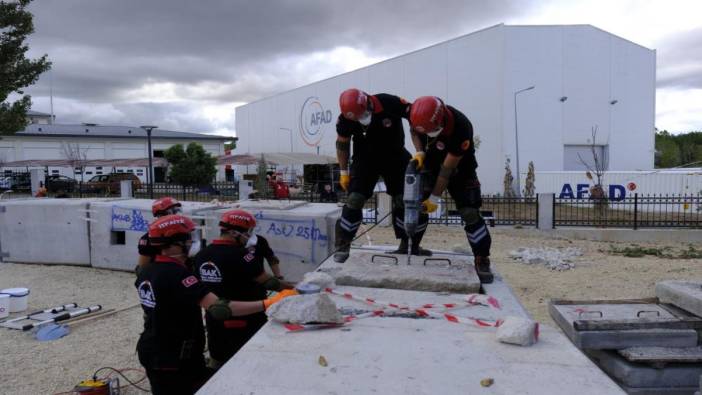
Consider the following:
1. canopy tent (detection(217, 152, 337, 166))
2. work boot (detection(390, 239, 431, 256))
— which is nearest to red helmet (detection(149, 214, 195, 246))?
work boot (detection(390, 239, 431, 256))

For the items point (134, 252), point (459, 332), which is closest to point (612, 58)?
point (134, 252)

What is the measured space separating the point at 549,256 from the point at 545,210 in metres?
3.38

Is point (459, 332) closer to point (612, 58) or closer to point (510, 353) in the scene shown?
point (510, 353)

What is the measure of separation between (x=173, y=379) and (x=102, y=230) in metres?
6.42

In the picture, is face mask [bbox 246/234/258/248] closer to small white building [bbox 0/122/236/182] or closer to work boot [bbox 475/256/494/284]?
work boot [bbox 475/256/494/284]

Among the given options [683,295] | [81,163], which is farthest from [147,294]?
[81,163]

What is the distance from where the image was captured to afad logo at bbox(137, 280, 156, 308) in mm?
2930

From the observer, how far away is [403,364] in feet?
7.21

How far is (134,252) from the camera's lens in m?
8.42

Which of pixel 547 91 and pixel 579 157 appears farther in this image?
pixel 579 157

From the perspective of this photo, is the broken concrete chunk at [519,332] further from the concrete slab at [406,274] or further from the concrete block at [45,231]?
the concrete block at [45,231]

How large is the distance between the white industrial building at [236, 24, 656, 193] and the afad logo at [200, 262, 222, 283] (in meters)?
22.6

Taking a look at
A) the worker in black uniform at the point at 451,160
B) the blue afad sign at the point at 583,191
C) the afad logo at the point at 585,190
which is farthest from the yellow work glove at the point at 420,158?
the blue afad sign at the point at 583,191

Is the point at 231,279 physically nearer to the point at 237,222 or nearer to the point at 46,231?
the point at 237,222
